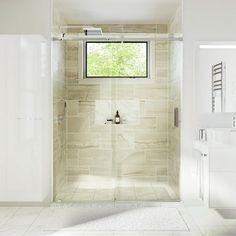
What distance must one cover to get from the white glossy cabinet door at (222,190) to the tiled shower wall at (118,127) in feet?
4.37

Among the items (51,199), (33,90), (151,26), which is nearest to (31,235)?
(51,199)

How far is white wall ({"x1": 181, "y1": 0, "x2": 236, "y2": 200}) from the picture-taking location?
512 cm

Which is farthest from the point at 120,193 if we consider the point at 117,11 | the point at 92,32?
the point at 117,11

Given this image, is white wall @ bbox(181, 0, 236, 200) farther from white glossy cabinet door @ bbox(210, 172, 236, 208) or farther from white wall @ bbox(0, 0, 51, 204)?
white wall @ bbox(0, 0, 51, 204)

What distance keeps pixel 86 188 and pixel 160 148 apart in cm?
117

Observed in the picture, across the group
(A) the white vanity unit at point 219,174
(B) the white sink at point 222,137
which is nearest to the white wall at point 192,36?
(B) the white sink at point 222,137

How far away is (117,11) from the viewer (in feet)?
19.6

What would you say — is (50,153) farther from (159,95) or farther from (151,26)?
(151,26)

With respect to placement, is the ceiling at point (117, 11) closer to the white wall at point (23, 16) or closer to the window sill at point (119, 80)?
the white wall at point (23, 16)

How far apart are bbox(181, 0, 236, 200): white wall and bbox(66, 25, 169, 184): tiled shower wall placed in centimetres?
80

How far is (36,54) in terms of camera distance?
5133 mm

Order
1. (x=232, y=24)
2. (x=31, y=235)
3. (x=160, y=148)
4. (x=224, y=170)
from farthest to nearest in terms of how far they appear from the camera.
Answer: (x=160, y=148) → (x=232, y=24) → (x=224, y=170) → (x=31, y=235)

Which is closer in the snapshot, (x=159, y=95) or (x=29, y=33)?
(x=29, y=33)

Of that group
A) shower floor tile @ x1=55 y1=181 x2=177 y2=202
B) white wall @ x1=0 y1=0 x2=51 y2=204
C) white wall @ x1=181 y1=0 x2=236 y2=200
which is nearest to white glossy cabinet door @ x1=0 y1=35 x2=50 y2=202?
white wall @ x1=0 y1=0 x2=51 y2=204
